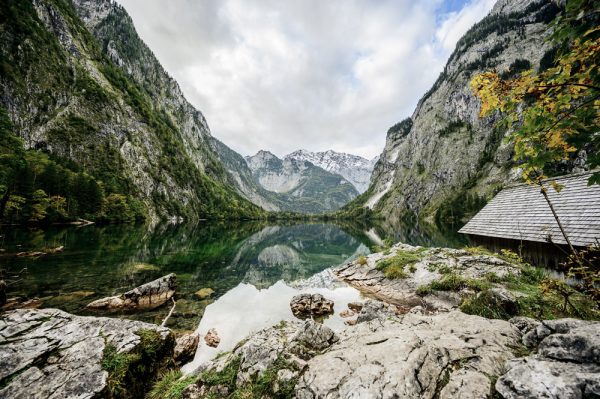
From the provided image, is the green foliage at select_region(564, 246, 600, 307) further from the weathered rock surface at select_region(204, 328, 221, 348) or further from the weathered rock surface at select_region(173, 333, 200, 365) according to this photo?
the weathered rock surface at select_region(204, 328, 221, 348)

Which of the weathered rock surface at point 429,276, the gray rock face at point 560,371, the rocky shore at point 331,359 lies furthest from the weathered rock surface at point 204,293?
the gray rock face at point 560,371

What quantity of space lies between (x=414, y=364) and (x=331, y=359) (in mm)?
2063

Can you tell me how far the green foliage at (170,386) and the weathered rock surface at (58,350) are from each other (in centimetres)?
50

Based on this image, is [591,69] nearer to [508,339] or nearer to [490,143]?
[508,339]

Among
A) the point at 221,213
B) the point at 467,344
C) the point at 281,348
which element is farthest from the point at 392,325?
the point at 221,213

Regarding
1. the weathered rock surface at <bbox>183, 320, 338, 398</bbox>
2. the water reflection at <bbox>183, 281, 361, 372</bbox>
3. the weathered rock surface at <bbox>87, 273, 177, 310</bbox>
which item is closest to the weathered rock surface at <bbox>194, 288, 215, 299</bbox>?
the water reflection at <bbox>183, 281, 361, 372</bbox>

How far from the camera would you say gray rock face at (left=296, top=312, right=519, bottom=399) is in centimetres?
496

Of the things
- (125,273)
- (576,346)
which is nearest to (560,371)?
(576,346)

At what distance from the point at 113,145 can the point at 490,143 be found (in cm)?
19807

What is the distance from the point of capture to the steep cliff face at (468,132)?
138 metres

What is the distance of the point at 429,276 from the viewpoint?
18391 mm

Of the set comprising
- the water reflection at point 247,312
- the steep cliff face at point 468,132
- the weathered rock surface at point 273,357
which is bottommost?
the water reflection at point 247,312

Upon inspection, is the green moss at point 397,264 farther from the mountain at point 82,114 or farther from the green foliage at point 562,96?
the mountain at point 82,114

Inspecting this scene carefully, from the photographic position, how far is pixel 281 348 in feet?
24.3
